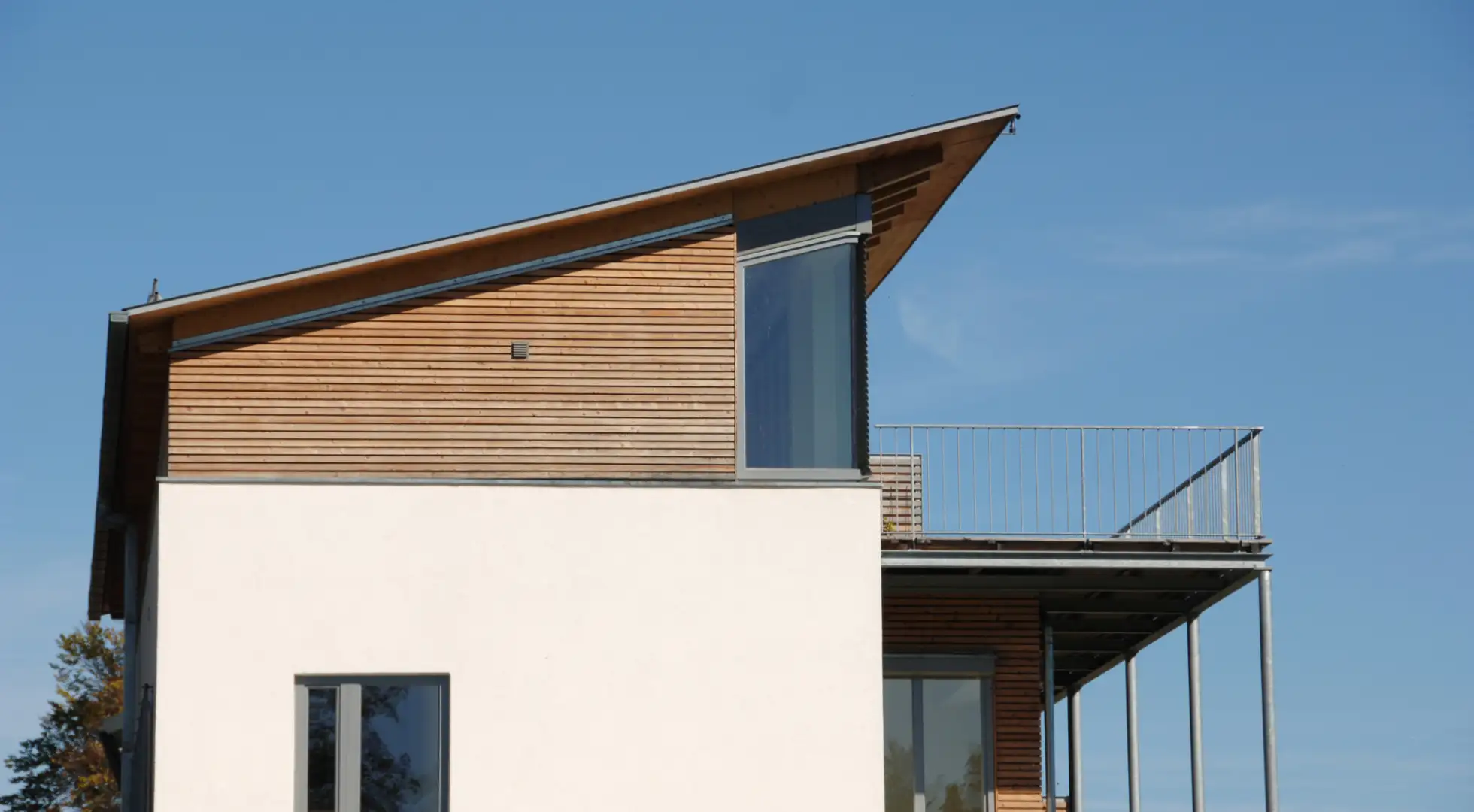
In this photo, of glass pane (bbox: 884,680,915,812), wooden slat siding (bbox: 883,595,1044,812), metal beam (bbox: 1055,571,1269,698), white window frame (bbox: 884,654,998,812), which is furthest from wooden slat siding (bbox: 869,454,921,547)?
metal beam (bbox: 1055,571,1269,698)

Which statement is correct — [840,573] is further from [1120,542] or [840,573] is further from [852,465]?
[1120,542]

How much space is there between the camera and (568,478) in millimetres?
15656

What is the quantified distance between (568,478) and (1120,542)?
238 inches

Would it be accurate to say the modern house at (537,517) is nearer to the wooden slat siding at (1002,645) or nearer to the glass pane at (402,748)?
the glass pane at (402,748)

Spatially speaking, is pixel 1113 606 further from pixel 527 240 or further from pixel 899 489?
pixel 527 240

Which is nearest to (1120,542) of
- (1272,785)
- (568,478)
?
(1272,785)

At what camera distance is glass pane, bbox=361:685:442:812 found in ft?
49.6

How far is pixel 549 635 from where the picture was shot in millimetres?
15344

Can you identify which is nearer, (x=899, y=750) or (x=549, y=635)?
(x=549, y=635)

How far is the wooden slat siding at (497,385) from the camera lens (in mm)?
15508

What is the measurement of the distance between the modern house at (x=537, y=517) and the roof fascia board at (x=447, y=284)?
19 mm

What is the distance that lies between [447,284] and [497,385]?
96 cm

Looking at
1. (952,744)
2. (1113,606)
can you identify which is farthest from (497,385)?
(1113,606)

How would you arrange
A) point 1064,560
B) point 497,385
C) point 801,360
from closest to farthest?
1. point 497,385
2. point 801,360
3. point 1064,560
